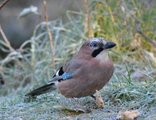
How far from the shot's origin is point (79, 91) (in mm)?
4254

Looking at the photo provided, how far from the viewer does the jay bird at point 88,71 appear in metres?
4.18

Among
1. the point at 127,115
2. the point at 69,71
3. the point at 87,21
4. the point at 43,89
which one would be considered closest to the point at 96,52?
the point at 69,71

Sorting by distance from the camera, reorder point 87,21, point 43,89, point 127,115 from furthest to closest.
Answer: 1. point 87,21
2. point 43,89
3. point 127,115

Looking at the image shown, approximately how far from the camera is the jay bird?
4.18m

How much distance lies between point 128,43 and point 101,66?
3100 millimetres

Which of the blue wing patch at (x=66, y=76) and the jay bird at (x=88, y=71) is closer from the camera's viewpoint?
the jay bird at (x=88, y=71)

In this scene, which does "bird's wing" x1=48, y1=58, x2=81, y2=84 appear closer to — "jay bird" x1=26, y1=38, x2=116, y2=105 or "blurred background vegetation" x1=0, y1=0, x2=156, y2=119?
"jay bird" x1=26, y1=38, x2=116, y2=105

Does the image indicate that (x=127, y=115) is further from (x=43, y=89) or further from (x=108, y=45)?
(x=43, y=89)

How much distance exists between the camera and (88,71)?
4203 mm

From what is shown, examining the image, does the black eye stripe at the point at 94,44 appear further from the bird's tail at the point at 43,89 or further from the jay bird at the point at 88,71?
the bird's tail at the point at 43,89

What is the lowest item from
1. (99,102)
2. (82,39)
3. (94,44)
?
(99,102)

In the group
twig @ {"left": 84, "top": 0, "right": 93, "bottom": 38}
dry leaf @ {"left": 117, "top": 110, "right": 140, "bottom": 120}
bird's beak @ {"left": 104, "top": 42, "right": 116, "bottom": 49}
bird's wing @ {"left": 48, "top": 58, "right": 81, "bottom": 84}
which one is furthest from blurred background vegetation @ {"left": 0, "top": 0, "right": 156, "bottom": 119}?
dry leaf @ {"left": 117, "top": 110, "right": 140, "bottom": 120}

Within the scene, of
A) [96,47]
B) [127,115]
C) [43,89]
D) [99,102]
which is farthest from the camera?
[43,89]

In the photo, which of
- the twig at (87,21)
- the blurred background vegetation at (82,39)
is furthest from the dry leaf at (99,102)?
the twig at (87,21)
